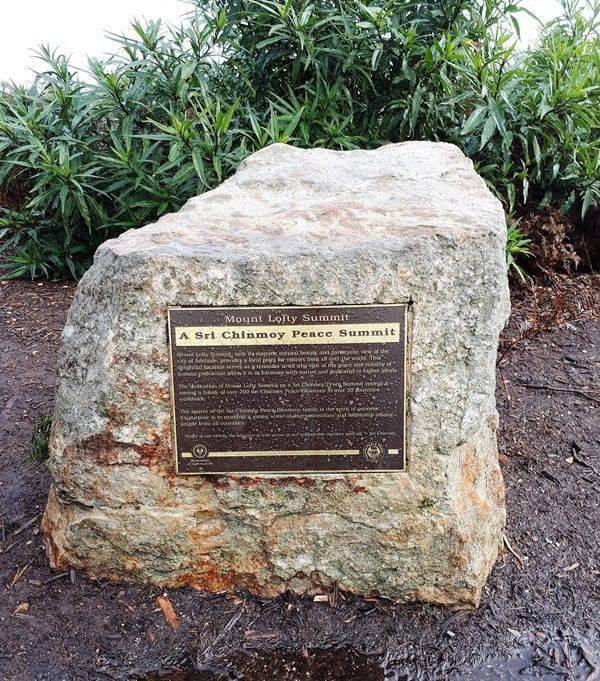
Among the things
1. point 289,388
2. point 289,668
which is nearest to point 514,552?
point 289,668

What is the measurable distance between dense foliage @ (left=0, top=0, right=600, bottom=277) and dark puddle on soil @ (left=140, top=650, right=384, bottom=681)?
2815mm

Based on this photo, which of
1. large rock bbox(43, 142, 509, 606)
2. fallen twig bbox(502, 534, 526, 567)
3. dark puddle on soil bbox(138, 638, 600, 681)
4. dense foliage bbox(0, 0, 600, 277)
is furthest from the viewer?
dense foliage bbox(0, 0, 600, 277)

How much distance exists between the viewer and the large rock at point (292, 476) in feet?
7.75

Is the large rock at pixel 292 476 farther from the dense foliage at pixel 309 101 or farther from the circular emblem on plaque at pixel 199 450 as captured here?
the dense foliage at pixel 309 101

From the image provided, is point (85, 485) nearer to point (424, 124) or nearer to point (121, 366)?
point (121, 366)

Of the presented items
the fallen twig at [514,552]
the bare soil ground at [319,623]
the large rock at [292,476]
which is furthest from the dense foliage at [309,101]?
the fallen twig at [514,552]

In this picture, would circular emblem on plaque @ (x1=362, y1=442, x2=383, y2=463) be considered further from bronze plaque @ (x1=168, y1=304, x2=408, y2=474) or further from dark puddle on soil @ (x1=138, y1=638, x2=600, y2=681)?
dark puddle on soil @ (x1=138, y1=638, x2=600, y2=681)

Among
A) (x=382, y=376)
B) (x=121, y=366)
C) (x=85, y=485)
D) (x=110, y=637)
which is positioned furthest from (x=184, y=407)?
(x=110, y=637)

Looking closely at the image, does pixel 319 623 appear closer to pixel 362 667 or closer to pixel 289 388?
pixel 362 667

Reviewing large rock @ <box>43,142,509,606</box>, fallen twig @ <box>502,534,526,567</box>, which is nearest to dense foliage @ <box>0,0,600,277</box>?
large rock @ <box>43,142,509,606</box>

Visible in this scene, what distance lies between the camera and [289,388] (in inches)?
98.6

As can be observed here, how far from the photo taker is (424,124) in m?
5.05

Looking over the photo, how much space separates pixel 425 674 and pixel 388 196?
1732 millimetres

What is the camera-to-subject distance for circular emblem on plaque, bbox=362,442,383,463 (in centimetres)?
253
